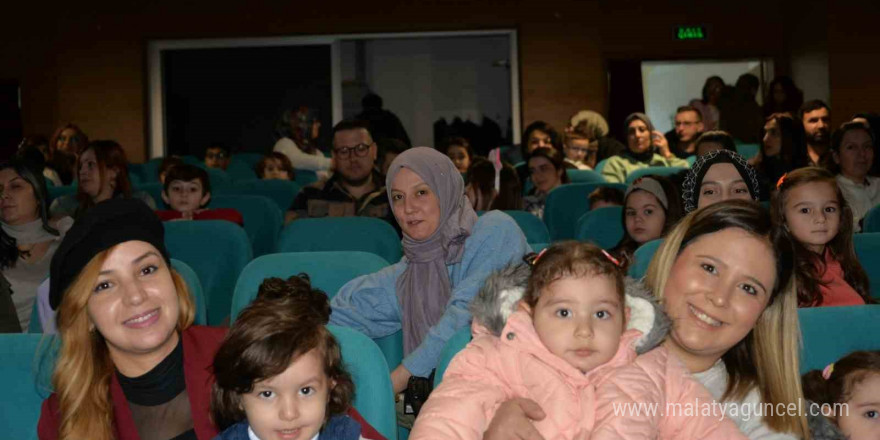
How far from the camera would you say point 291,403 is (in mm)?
2188

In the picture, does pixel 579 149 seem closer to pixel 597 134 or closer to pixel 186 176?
pixel 597 134

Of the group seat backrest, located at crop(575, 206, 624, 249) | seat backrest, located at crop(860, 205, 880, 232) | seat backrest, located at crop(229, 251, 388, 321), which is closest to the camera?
seat backrest, located at crop(229, 251, 388, 321)

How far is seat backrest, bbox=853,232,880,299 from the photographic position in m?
3.85

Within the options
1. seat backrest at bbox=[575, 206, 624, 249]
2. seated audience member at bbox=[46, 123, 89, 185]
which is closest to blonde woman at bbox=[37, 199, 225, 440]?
seat backrest at bbox=[575, 206, 624, 249]


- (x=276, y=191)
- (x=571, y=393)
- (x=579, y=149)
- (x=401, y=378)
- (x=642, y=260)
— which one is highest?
(x=579, y=149)

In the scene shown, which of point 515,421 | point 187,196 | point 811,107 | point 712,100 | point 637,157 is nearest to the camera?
point 515,421

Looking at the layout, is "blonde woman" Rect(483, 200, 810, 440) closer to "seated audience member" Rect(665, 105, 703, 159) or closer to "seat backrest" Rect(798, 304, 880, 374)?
"seat backrest" Rect(798, 304, 880, 374)

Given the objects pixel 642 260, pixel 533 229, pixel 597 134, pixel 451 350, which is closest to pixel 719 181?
pixel 642 260

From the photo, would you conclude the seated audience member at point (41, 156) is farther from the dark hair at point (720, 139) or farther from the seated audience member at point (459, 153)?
the dark hair at point (720, 139)

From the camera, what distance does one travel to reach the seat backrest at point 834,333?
8.30 ft

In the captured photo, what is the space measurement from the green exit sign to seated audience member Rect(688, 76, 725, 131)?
34.3 inches


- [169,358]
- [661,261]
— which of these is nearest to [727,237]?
[661,261]

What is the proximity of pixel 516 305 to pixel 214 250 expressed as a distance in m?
2.44

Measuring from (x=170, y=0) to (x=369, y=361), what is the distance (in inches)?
439
